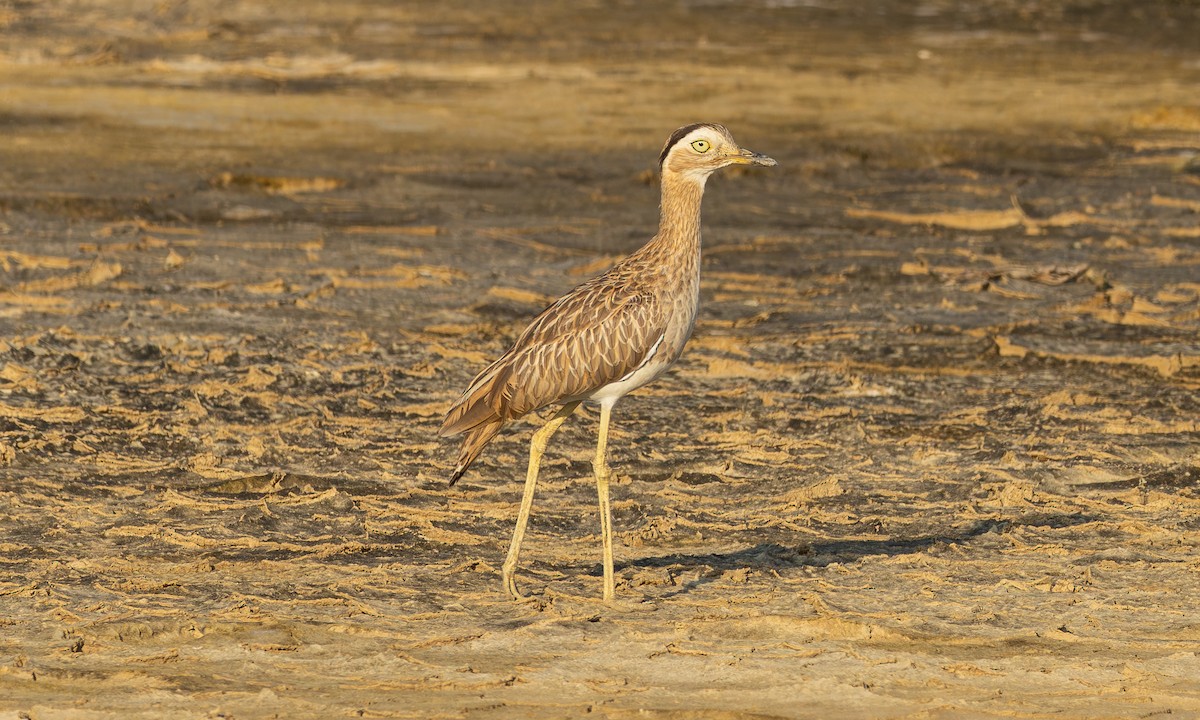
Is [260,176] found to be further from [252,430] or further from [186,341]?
[252,430]

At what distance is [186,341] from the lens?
29.9ft

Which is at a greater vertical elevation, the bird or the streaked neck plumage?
the streaked neck plumage

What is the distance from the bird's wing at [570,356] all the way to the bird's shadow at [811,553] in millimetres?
765

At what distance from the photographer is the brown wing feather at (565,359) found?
578 centimetres

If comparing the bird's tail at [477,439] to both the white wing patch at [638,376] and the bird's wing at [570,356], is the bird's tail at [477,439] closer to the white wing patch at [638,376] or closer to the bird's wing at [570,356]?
the bird's wing at [570,356]

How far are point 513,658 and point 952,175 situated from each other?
9578 mm

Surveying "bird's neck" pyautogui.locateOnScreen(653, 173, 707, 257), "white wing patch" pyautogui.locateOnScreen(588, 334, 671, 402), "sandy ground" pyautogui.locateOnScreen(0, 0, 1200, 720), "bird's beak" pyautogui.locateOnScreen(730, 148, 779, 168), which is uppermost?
"bird's beak" pyautogui.locateOnScreen(730, 148, 779, 168)

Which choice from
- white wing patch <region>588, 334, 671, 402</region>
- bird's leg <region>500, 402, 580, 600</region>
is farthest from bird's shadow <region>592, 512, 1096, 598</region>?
white wing patch <region>588, 334, 671, 402</region>

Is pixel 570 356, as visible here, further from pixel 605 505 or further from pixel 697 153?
pixel 697 153

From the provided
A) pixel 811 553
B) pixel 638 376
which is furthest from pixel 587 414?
pixel 638 376

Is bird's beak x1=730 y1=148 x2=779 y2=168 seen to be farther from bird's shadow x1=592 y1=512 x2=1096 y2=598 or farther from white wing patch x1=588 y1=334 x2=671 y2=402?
bird's shadow x1=592 y1=512 x2=1096 y2=598

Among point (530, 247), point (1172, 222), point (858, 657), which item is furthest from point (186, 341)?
point (1172, 222)

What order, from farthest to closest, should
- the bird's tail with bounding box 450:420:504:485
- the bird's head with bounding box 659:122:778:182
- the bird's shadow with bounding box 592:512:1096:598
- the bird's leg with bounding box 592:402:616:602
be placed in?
the bird's shadow with bounding box 592:512:1096:598 → the bird's head with bounding box 659:122:778:182 → the bird's tail with bounding box 450:420:504:485 → the bird's leg with bounding box 592:402:616:602

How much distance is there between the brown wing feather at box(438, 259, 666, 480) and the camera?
5.78 meters
